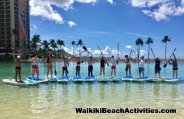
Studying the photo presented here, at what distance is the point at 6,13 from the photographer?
165 metres

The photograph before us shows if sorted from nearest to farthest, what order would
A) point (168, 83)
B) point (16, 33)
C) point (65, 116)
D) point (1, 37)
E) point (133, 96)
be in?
point (65, 116) → point (133, 96) → point (168, 83) → point (16, 33) → point (1, 37)

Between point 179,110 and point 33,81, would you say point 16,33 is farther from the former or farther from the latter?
point 179,110

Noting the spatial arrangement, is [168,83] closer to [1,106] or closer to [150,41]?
[1,106]

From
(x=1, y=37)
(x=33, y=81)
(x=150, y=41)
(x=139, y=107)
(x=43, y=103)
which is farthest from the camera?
(x=150, y=41)

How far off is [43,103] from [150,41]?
170960 mm

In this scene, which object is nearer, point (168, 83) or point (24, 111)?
point (24, 111)

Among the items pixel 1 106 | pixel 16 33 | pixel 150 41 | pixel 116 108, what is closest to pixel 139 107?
Answer: pixel 116 108

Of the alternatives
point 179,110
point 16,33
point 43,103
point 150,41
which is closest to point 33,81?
point 43,103

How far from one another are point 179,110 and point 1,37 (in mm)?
159957

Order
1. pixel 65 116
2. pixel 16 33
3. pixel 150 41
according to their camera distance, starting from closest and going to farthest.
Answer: pixel 65 116 < pixel 16 33 < pixel 150 41

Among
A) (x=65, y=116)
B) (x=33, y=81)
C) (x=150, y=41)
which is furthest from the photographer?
(x=150, y=41)

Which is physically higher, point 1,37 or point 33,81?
point 1,37

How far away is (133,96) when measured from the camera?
57.4 feet

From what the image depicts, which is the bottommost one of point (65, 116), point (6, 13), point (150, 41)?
point (65, 116)
